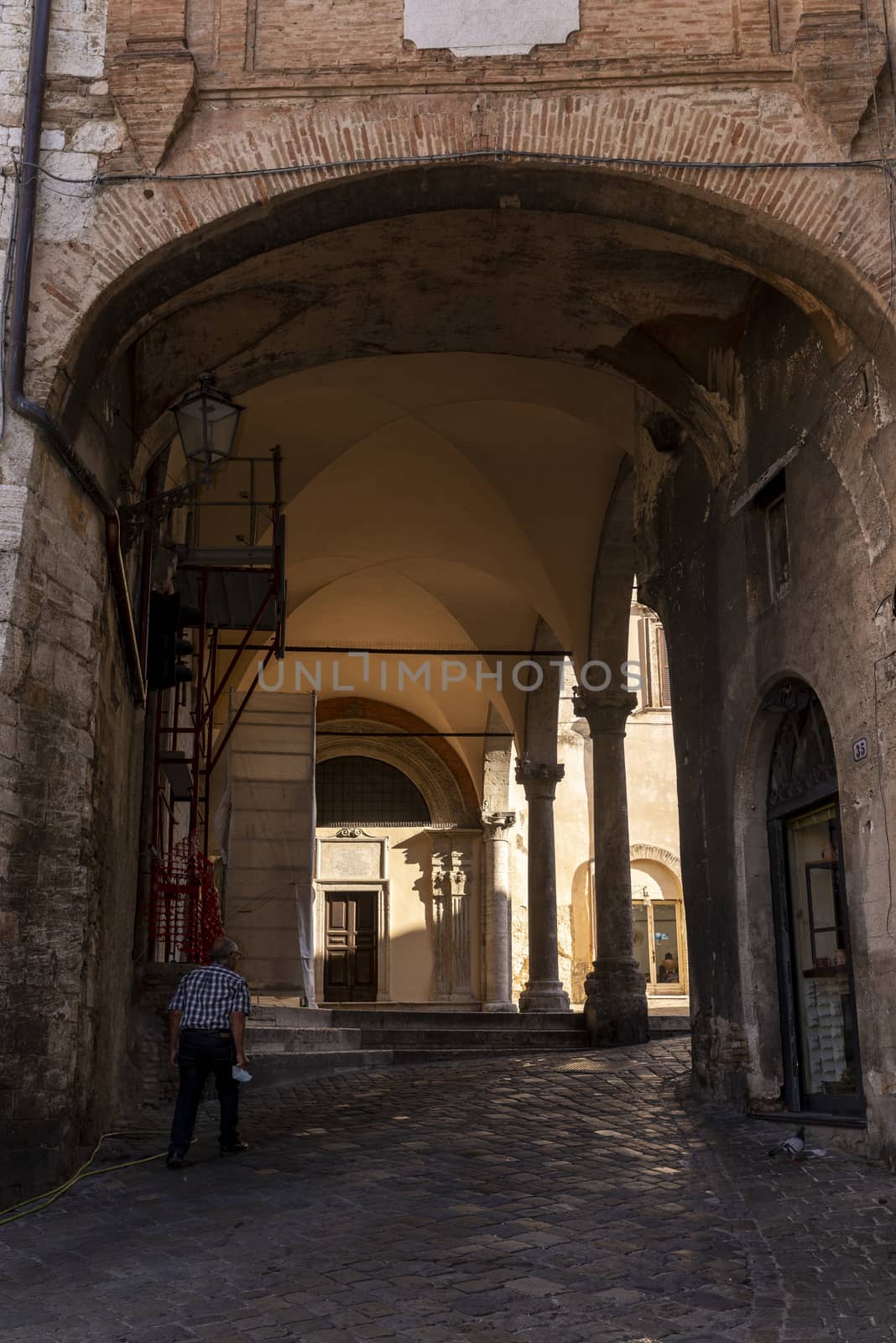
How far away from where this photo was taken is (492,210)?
7.51 metres

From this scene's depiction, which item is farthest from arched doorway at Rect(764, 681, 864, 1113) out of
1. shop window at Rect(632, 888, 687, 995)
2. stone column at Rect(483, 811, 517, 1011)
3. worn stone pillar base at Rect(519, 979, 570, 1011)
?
shop window at Rect(632, 888, 687, 995)

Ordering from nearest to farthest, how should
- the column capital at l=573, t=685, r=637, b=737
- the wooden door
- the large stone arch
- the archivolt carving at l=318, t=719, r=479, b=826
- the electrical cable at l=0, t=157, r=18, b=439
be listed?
the electrical cable at l=0, t=157, r=18, b=439
the large stone arch
the column capital at l=573, t=685, r=637, b=737
the wooden door
the archivolt carving at l=318, t=719, r=479, b=826

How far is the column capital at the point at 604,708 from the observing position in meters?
14.4

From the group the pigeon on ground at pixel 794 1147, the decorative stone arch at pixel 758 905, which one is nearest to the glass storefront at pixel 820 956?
the decorative stone arch at pixel 758 905

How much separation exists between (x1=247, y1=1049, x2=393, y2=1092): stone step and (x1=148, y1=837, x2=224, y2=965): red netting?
879 millimetres

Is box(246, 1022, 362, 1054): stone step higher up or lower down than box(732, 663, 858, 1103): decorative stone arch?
lower down

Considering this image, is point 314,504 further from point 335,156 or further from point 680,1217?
point 680,1217

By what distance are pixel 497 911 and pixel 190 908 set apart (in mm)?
12704

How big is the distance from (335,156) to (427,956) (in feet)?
58.3

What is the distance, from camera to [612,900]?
13.7 m

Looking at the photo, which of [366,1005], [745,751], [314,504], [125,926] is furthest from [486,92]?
[366,1005]

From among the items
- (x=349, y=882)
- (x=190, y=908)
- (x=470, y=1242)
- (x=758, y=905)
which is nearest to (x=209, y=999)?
(x=470, y=1242)

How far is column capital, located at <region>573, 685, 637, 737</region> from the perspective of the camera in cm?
1435

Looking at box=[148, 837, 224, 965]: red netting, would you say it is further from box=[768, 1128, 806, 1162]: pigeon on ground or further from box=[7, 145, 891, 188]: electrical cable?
box=[7, 145, 891, 188]: electrical cable
